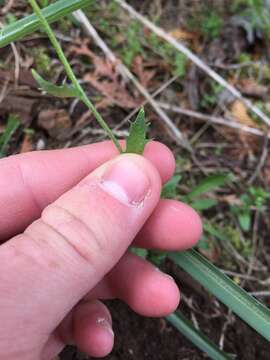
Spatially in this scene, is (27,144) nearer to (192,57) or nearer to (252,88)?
(192,57)

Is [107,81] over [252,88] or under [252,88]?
over

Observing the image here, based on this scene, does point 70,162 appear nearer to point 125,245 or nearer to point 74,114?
point 125,245

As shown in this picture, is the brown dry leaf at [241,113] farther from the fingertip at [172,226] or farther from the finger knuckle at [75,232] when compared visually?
the finger knuckle at [75,232]

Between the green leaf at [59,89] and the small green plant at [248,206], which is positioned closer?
the green leaf at [59,89]

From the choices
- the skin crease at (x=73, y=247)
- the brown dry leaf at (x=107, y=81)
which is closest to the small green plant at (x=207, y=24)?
the brown dry leaf at (x=107, y=81)

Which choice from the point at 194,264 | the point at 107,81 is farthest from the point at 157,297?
the point at 107,81

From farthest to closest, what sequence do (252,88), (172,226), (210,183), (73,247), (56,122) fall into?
(252,88)
(56,122)
(210,183)
(172,226)
(73,247)

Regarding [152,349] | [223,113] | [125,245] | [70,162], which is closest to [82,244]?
[125,245]
